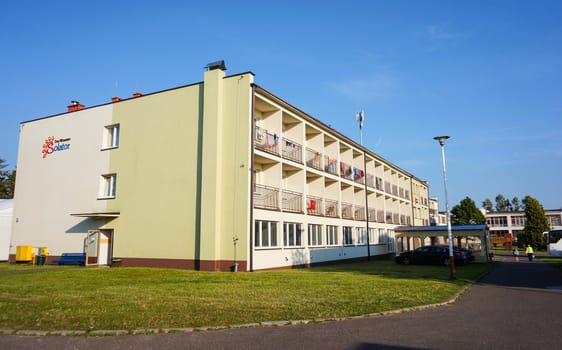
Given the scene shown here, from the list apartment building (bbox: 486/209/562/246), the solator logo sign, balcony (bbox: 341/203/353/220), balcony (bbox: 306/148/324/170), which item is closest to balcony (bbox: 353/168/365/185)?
balcony (bbox: 341/203/353/220)

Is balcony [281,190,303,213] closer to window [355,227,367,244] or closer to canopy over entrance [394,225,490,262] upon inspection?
window [355,227,367,244]

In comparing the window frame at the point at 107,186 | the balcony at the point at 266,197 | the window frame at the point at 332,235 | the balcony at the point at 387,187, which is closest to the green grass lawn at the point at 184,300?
the balcony at the point at 266,197

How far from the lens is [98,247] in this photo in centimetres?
2484

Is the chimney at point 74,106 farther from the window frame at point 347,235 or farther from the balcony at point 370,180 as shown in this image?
the balcony at point 370,180

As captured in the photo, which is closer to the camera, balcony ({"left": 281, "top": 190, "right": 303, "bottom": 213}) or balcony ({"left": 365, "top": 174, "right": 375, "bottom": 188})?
balcony ({"left": 281, "top": 190, "right": 303, "bottom": 213})

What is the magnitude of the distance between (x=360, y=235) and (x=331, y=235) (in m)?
6.67

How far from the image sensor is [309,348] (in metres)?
6.65

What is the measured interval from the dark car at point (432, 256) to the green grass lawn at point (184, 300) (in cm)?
1617

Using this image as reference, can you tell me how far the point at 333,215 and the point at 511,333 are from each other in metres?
24.1

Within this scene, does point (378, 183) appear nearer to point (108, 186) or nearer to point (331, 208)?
point (331, 208)

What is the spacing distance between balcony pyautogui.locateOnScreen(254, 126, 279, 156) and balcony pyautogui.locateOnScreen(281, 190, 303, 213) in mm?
2690

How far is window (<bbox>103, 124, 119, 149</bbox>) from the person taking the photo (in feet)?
88.0

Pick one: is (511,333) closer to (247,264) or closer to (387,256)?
(247,264)

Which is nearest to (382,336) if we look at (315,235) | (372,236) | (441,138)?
(441,138)
